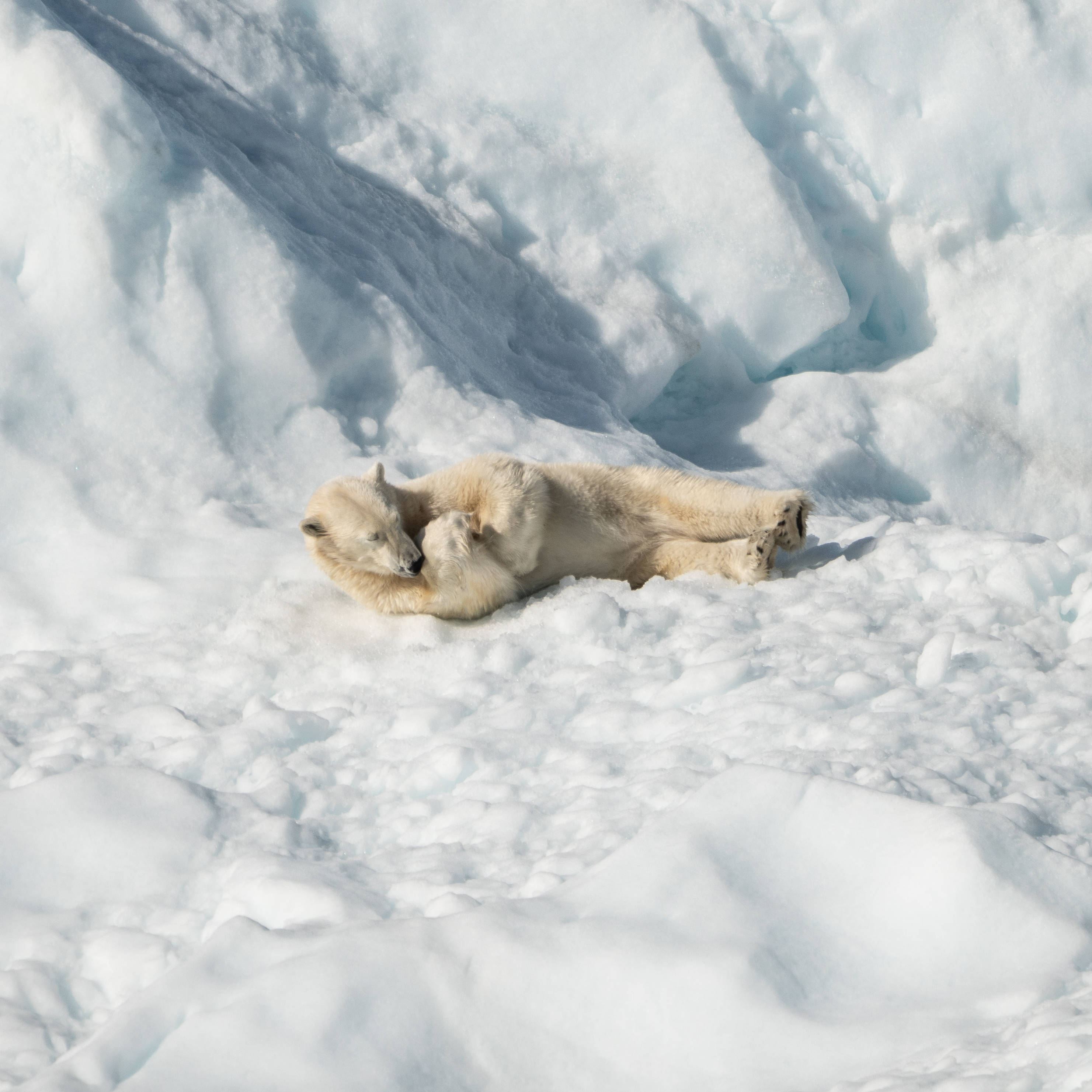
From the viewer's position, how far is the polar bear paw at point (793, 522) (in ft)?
13.6

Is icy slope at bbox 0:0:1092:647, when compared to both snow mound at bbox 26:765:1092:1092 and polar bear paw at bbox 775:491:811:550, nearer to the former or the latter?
polar bear paw at bbox 775:491:811:550

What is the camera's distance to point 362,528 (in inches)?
155

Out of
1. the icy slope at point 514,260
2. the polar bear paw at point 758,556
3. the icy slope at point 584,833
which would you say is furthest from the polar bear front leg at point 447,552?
the polar bear paw at point 758,556

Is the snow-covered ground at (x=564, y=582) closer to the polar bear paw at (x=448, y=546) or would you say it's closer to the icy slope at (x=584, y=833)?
the icy slope at (x=584, y=833)

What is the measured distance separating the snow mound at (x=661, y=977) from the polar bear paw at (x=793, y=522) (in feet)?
6.48

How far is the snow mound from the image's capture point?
1835 millimetres

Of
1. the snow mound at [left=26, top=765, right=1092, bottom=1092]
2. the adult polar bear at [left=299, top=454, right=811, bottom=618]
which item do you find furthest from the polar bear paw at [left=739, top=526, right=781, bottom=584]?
the snow mound at [left=26, top=765, right=1092, bottom=1092]

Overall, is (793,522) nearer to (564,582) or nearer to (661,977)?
(564,582)

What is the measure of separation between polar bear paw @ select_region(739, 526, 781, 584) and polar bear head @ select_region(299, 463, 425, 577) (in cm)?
111

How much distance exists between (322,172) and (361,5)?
A: 1.59 meters

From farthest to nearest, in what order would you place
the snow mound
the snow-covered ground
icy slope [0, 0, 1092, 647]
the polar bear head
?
icy slope [0, 0, 1092, 647]
the polar bear head
the snow-covered ground
the snow mound

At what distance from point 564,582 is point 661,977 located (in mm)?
2400

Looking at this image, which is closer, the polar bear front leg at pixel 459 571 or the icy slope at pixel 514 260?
the polar bear front leg at pixel 459 571

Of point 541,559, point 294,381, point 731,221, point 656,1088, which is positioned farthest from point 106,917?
point 731,221
